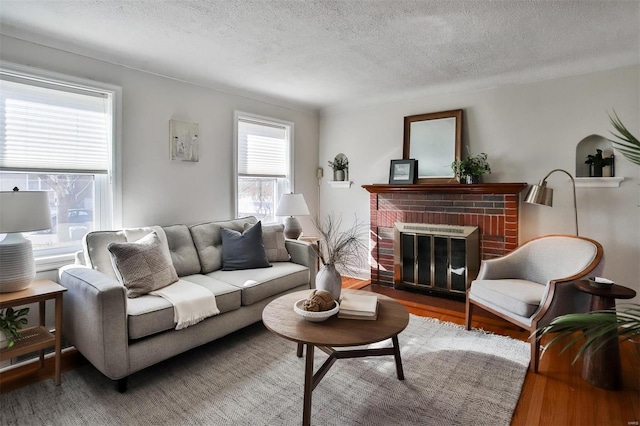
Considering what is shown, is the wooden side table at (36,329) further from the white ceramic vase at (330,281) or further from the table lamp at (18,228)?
the white ceramic vase at (330,281)

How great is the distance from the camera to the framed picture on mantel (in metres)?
4.29

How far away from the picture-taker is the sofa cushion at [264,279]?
2.88m

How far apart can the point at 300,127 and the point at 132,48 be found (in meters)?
2.43

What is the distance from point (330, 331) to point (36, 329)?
204cm

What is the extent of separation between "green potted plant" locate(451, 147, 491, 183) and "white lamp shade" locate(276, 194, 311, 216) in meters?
1.78

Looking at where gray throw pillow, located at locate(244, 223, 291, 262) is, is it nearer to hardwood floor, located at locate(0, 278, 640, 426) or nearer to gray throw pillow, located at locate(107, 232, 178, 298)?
gray throw pillow, located at locate(107, 232, 178, 298)

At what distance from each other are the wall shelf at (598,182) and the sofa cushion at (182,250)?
3672 millimetres

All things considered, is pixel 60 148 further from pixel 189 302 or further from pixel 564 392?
pixel 564 392

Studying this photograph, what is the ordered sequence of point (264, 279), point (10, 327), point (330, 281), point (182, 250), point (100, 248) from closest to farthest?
point (10, 327) → point (330, 281) → point (100, 248) → point (264, 279) → point (182, 250)

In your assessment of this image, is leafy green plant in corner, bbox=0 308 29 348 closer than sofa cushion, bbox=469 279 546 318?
Yes

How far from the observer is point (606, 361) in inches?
87.5

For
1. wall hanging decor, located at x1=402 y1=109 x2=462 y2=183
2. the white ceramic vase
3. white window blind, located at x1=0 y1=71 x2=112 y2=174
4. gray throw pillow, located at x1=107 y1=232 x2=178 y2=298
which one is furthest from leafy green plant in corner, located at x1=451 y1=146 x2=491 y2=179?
white window blind, located at x1=0 y1=71 x2=112 y2=174

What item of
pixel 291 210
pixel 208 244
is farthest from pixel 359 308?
pixel 291 210

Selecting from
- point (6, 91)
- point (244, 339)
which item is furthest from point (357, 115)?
point (6, 91)
